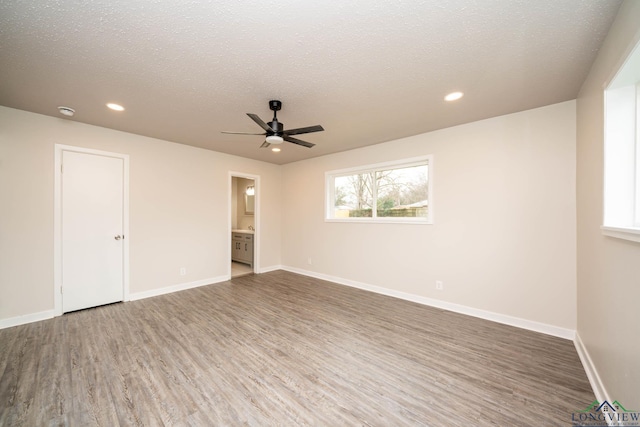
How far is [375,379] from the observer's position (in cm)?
199

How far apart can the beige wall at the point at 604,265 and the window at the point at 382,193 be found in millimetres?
1609

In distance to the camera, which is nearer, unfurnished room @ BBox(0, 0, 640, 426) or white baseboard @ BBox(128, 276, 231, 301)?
unfurnished room @ BBox(0, 0, 640, 426)

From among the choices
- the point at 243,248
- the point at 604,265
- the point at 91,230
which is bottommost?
the point at 243,248

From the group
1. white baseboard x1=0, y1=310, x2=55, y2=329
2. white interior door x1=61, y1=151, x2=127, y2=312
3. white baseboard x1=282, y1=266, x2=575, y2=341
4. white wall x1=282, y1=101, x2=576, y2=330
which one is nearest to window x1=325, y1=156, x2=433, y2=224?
white wall x1=282, y1=101, x2=576, y2=330

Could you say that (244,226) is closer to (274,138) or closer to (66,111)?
(66,111)

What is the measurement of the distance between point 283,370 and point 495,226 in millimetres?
2981

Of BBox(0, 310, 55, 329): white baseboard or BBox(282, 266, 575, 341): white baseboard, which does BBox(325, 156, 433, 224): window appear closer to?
BBox(282, 266, 575, 341): white baseboard

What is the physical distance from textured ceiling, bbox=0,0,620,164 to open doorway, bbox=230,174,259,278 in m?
2.79

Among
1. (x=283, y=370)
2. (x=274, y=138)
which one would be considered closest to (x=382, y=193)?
(x=274, y=138)

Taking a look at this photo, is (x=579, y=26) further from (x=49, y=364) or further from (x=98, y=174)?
(x=98, y=174)

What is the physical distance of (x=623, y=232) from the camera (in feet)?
4.65

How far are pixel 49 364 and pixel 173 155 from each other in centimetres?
318

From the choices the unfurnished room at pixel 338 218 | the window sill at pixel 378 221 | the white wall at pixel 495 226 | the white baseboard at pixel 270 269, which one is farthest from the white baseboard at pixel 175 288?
the white wall at pixel 495 226

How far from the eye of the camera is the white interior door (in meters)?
3.31
